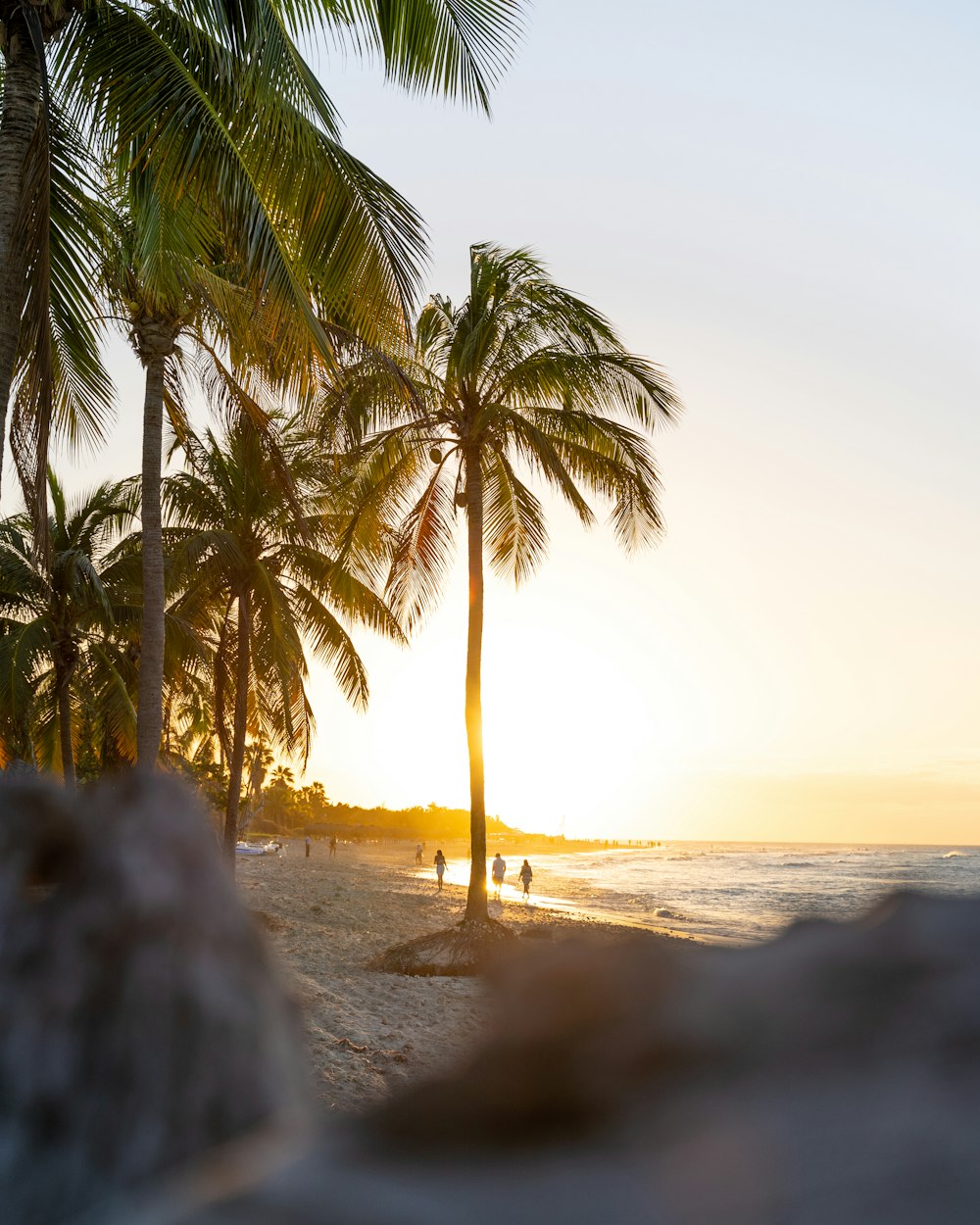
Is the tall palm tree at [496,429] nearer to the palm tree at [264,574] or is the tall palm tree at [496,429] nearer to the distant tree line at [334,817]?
the palm tree at [264,574]

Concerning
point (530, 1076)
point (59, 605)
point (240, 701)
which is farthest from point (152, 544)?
point (530, 1076)

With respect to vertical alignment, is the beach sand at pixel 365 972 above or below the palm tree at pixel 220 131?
below

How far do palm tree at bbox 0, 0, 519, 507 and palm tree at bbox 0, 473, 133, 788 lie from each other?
1078 cm

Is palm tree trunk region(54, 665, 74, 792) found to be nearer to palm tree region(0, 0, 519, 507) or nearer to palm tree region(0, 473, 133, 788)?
palm tree region(0, 473, 133, 788)

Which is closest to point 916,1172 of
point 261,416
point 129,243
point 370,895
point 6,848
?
point 6,848

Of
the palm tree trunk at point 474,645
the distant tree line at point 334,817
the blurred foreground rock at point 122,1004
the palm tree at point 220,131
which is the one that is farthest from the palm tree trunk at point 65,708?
the distant tree line at point 334,817

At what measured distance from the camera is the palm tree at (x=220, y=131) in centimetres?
638

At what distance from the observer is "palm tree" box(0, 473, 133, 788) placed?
58.2 feet

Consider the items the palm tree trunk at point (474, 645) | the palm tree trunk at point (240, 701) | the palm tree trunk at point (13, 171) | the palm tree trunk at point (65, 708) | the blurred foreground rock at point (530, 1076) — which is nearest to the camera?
the blurred foreground rock at point (530, 1076)

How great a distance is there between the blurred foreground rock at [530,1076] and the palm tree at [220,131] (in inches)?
260

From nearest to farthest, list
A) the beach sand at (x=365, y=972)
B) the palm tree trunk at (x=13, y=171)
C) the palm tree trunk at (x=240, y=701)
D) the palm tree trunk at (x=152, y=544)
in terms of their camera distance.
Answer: the beach sand at (x=365, y=972)
the palm tree trunk at (x=13, y=171)
the palm tree trunk at (x=152, y=544)
the palm tree trunk at (x=240, y=701)

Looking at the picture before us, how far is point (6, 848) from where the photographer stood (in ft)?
1.42

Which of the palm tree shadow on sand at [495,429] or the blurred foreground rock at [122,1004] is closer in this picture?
the blurred foreground rock at [122,1004]

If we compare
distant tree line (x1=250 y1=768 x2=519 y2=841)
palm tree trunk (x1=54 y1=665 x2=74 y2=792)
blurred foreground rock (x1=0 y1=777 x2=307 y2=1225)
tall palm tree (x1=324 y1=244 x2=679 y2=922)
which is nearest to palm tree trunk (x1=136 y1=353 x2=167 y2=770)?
tall palm tree (x1=324 y1=244 x2=679 y2=922)
